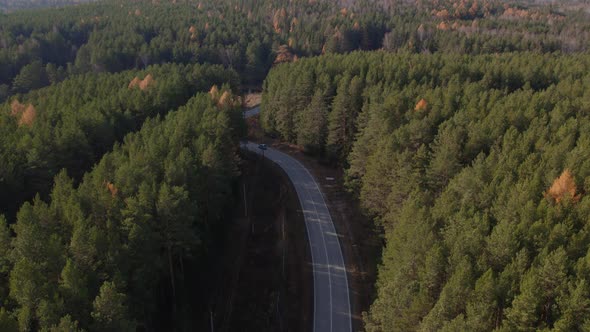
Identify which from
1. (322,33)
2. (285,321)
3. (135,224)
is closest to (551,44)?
(322,33)

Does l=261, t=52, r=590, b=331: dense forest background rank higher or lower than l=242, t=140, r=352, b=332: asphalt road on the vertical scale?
higher

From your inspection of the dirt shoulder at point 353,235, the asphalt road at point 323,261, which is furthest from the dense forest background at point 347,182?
the asphalt road at point 323,261

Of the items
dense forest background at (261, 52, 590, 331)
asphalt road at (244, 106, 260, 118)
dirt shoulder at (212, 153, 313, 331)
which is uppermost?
dense forest background at (261, 52, 590, 331)

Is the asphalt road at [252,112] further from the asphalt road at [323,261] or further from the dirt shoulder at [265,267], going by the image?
the dirt shoulder at [265,267]

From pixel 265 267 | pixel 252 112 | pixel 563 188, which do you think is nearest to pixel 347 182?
pixel 265 267

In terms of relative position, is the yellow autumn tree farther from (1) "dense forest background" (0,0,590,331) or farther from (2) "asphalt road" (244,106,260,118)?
(2) "asphalt road" (244,106,260,118)

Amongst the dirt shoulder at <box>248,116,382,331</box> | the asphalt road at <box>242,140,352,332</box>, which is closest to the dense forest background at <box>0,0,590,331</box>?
the dirt shoulder at <box>248,116,382,331</box>

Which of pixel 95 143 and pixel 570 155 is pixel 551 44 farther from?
pixel 95 143
